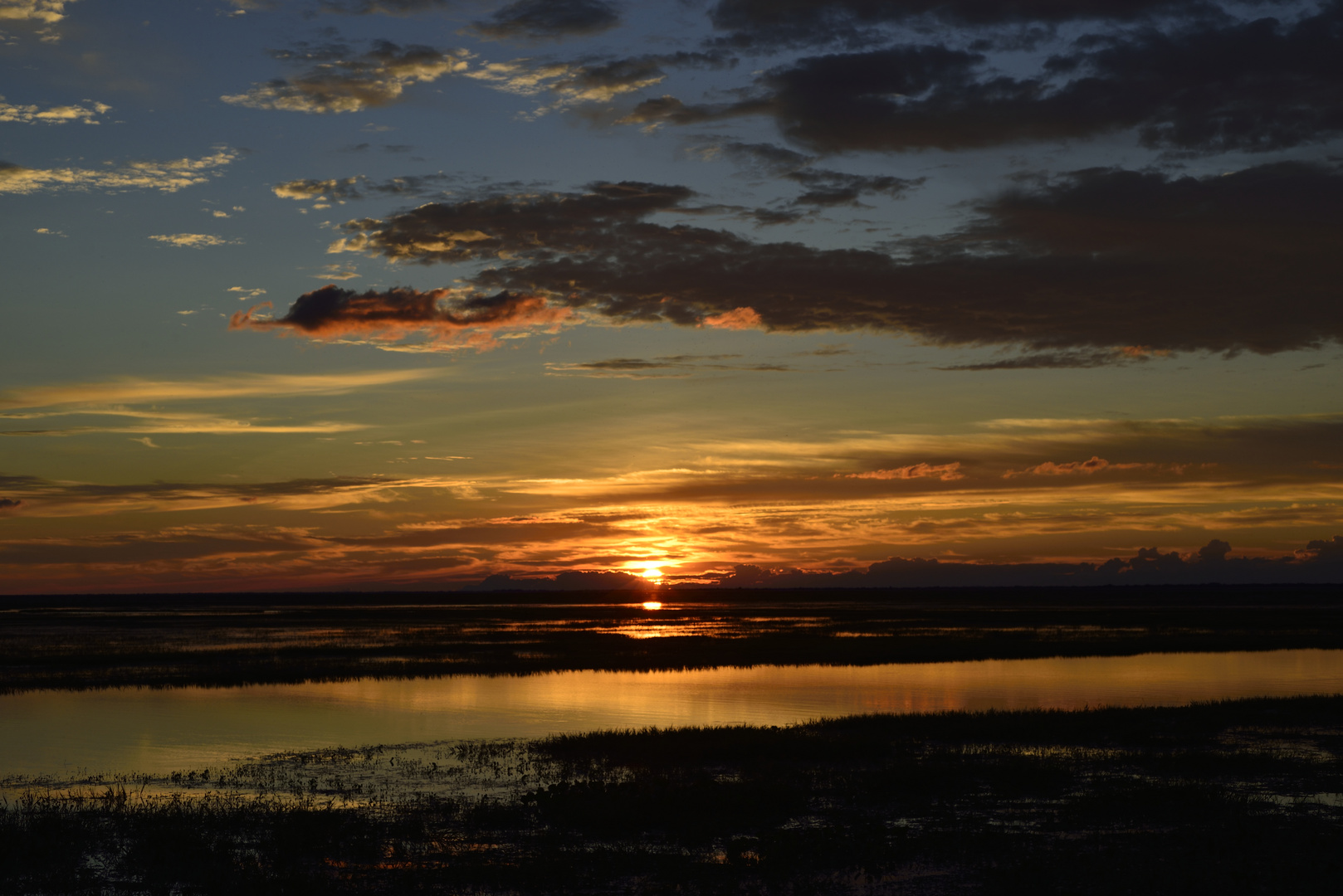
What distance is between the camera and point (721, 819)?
65.4 ft

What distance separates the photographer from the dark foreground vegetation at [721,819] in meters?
16.0

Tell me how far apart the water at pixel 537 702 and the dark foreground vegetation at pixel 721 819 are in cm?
393

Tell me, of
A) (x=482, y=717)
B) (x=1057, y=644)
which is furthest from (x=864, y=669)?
(x=482, y=717)

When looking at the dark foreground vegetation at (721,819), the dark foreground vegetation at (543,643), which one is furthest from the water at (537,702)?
the dark foreground vegetation at (543,643)

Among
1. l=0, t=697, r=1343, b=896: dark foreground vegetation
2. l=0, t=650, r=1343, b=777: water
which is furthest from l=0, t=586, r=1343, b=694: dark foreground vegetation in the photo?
l=0, t=697, r=1343, b=896: dark foreground vegetation

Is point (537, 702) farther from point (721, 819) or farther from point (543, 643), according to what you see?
point (543, 643)

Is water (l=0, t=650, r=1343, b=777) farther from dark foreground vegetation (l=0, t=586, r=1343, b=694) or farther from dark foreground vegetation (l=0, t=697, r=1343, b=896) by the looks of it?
dark foreground vegetation (l=0, t=586, r=1343, b=694)

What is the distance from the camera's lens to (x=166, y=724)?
3306 centimetres

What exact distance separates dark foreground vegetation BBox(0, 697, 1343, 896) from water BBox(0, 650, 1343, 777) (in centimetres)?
393

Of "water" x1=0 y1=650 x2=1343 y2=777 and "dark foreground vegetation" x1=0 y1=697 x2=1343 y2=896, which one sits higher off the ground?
"dark foreground vegetation" x1=0 y1=697 x2=1343 y2=896

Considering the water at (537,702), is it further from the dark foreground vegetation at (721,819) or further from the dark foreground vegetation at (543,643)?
the dark foreground vegetation at (543,643)

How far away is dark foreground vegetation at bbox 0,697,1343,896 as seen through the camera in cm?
1600

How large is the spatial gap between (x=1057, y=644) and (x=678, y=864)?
54100 millimetres

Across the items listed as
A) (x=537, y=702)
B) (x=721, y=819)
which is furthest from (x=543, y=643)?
(x=721, y=819)
